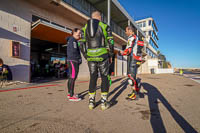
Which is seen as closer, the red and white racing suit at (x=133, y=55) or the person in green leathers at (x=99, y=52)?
the person in green leathers at (x=99, y=52)

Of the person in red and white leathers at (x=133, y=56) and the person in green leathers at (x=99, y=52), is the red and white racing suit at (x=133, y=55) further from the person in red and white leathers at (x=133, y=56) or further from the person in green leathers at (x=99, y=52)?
the person in green leathers at (x=99, y=52)

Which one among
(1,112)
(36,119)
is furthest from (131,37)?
(1,112)

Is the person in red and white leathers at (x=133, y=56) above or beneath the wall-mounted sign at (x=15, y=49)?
beneath

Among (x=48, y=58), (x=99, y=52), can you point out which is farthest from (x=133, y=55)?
(x=48, y=58)

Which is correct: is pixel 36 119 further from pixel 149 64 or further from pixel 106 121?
pixel 149 64

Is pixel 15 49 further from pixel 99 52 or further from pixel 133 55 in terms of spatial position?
pixel 133 55

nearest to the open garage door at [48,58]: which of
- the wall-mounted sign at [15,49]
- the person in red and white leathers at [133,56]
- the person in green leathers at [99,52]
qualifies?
the wall-mounted sign at [15,49]

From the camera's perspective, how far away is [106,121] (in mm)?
→ 1412

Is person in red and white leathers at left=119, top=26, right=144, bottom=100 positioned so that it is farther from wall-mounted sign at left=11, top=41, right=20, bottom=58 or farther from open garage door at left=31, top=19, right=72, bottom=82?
open garage door at left=31, top=19, right=72, bottom=82

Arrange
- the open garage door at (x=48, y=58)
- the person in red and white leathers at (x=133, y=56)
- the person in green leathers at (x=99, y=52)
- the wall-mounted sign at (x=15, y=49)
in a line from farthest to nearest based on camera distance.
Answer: the open garage door at (x=48, y=58) < the wall-mounted sign at (x=15, y=49) < the person in red and white leathers at (x=133, y=56) < the person in green leathers at (x=99, y=52)

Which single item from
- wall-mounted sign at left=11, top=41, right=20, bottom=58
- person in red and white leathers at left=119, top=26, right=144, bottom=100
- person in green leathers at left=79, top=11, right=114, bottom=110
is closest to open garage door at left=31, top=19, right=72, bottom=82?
wall-mounted sign at left=11, top=41, right=20, bottom=58

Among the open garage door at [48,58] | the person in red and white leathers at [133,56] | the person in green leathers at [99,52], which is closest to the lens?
the person in green leathers at [99,52]

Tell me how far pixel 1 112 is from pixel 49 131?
1107 millimetres

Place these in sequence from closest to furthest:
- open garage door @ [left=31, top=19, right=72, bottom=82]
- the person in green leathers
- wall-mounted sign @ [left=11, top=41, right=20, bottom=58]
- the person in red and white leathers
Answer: the person in green leathers → the person in red and white leathers → wall-mounted sign @ [left=11, top=41, right=20, bottom=58] → open garage door @ [left=31, top=19, right=72, bottom=82]
